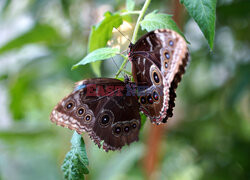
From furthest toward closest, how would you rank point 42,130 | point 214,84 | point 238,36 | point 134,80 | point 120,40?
1. point 42,130
2. point 214,84
3. point 238,36
4. point 120,40
5. point 134,80

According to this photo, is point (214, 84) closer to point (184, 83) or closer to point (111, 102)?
point (184, 83)

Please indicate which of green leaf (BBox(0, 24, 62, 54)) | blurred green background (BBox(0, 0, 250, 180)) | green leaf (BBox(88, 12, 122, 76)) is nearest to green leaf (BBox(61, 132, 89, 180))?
green leaf (BBox(88, 12, 122, 76))

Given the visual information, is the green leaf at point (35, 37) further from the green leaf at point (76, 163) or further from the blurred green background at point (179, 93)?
the green leaf at point (76, 163)

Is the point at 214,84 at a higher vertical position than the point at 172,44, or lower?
higher

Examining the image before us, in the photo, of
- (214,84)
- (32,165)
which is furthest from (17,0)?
(214,84)

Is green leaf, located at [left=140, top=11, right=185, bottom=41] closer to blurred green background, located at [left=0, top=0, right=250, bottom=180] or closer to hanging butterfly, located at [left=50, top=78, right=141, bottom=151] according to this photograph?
hanging butterfly, located at [left=50, top=78, right=141, bottom=151]

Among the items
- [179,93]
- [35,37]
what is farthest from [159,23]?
[179,93]

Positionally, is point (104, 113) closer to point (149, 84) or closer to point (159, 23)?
point (149, 84)
